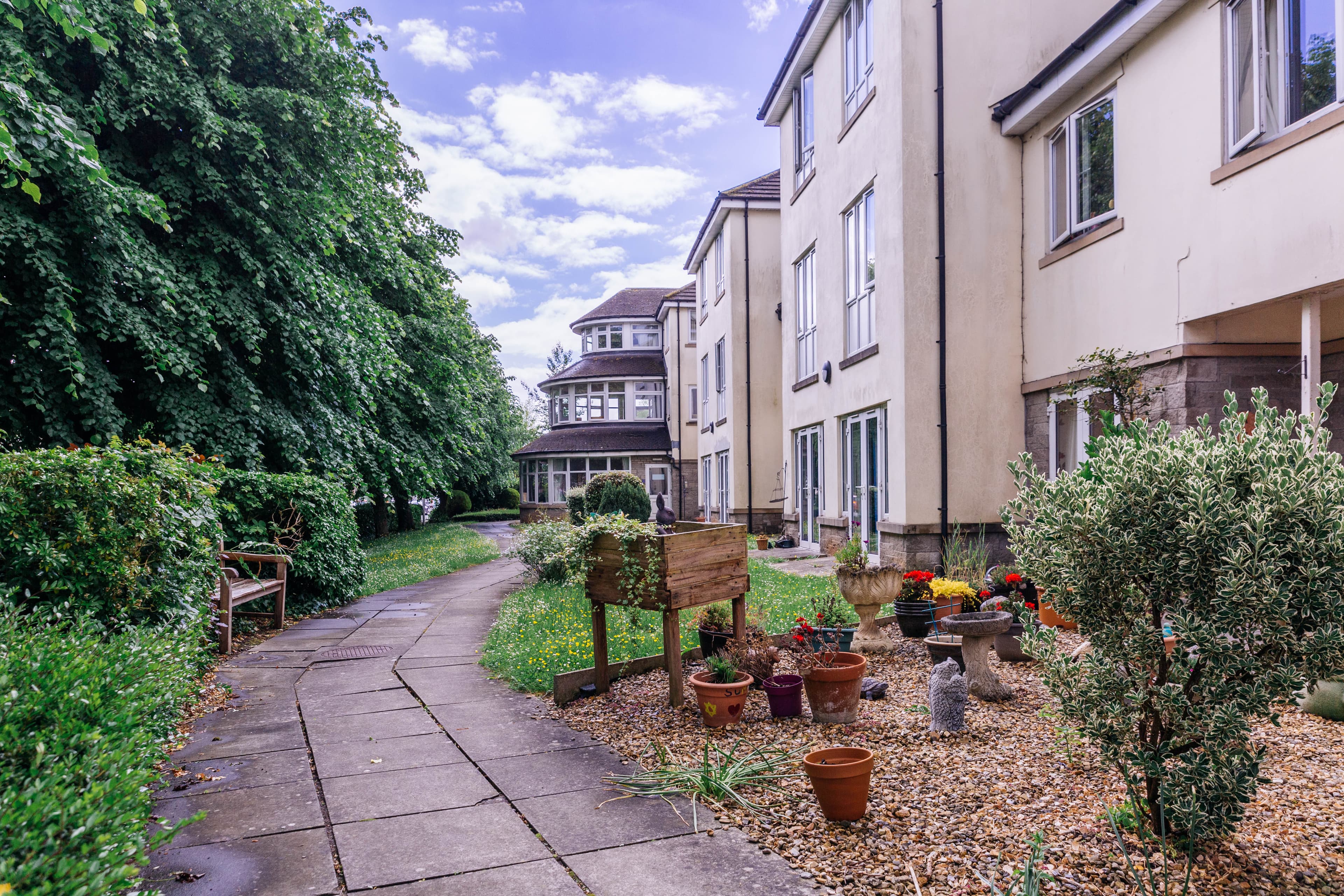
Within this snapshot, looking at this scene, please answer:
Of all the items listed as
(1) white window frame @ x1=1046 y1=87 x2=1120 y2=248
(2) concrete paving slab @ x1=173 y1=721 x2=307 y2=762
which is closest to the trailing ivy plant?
(2) concrete paving slab @ x1=173 y1=721 x2=307 y2=762

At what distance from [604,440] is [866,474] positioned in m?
23.7

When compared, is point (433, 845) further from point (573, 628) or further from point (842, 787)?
point (573, 628)

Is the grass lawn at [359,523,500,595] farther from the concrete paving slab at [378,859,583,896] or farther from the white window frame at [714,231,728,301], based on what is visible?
the white window frame at [714,231,728,301]

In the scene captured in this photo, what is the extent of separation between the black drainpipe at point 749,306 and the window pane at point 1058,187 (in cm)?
1079

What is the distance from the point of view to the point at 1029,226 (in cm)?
1070

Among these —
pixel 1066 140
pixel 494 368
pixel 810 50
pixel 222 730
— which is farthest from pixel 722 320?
pixel 222 730

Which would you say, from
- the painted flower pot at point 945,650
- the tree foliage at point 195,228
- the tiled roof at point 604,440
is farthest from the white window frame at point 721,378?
the painted flower pot at point 945,650

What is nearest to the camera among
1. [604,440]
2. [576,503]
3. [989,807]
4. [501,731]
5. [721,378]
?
[989,807]

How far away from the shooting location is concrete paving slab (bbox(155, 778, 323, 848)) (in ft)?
11.4

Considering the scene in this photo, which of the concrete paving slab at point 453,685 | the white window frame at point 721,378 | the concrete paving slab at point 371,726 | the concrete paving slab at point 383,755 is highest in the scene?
the white window frame at point 721,378

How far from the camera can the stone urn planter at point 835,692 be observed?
486 centimetres

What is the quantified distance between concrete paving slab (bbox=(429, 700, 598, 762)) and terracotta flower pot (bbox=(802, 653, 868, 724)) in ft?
4.57

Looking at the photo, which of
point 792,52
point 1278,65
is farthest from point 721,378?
point 1278,65

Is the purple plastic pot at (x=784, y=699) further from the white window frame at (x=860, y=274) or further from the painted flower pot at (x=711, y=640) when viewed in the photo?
the white window frame at (x=860, y=274)
